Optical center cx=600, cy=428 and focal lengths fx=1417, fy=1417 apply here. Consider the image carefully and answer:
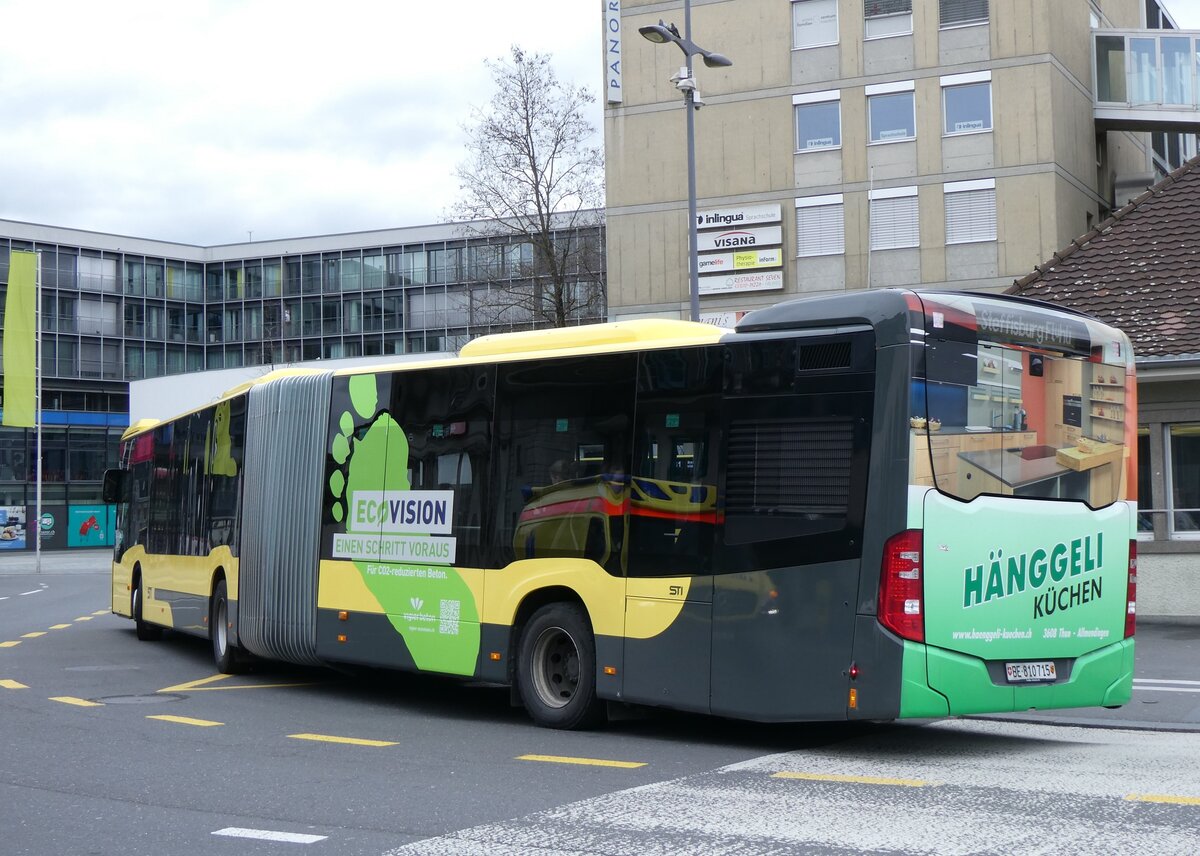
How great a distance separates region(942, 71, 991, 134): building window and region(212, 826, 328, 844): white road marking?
3224 cm

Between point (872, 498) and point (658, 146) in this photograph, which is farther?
point (658, 146)

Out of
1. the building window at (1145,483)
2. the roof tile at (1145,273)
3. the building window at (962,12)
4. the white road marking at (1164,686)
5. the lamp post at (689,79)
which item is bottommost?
the white road marking at (1164,686)

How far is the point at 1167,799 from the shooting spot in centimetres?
767

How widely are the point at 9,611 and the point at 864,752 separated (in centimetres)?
2332

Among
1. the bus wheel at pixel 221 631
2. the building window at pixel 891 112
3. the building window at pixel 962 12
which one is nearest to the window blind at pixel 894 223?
the building window at pixel 891 112

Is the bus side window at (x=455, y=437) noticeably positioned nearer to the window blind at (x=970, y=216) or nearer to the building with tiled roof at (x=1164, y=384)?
the building with tiled roof at (x=1164, y=384)

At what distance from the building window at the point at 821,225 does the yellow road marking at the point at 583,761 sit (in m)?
29.1

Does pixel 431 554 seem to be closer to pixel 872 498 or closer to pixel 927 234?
pixel 872 498

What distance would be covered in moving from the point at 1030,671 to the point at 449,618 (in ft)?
16.1

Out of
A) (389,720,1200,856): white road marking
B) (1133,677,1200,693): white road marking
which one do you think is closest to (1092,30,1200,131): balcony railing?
(1133,677,1200,693): white road marking

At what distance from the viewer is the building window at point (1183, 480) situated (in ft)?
68.0

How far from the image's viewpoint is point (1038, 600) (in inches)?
381

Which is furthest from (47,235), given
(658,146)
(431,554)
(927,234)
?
(431,554)

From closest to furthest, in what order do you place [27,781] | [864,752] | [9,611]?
1. [27,781]
2. [864,752]
3. [9,611]
